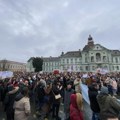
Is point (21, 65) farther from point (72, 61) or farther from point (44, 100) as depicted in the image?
point (44, 100)

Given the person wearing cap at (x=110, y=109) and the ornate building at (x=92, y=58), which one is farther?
the ornate building at (x=92, y=58)

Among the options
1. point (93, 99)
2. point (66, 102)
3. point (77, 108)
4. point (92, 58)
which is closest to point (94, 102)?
point (93, 99)

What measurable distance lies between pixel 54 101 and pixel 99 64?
88.0 meters

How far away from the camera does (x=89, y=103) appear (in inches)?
334

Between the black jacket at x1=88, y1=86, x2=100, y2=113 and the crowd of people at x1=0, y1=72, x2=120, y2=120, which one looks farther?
the black jacket at x1=88, y1=86, x2=100, y2=113

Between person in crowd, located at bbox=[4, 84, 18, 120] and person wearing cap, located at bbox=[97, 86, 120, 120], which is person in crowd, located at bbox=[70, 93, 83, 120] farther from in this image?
person in crowd, located at bbox=[4, 84, 18, 120]

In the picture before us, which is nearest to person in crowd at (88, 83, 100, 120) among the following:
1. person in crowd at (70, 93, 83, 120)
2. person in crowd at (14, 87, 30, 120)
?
person in crowd at (70, 93, 83, 120)

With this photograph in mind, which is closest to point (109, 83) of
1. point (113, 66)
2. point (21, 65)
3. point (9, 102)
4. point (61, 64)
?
point (9, 102)

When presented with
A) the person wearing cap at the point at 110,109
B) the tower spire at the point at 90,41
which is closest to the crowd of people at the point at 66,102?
the person wearing cap at the point at 110,109

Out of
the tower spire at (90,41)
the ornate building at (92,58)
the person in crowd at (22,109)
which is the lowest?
the person in crowd at (22,109)

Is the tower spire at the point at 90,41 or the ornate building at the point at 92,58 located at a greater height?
the tower spire at the point at 90,41

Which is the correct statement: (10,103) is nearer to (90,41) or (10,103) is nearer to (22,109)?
(22,109)

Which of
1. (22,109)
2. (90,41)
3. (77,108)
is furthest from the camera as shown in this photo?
(90,41)

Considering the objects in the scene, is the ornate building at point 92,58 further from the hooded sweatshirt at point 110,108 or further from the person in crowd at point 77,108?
the hooded sweatshirt at point 110,108
